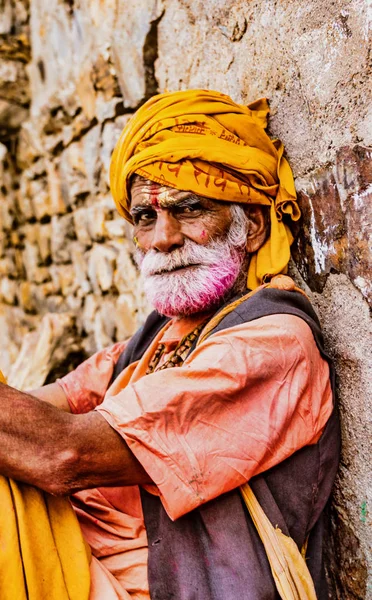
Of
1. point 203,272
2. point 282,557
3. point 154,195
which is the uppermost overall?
point 154,195

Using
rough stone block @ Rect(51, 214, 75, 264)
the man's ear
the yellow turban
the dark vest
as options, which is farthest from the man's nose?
rough stone block @ Rect(51, 214, 75, 264)

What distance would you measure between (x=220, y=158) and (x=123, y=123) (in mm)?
1682

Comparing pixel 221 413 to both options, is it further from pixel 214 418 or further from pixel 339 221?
pixel 339 221

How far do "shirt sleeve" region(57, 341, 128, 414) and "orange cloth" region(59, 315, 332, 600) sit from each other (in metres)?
0.68

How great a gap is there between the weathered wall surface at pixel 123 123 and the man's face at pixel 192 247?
0.68ft

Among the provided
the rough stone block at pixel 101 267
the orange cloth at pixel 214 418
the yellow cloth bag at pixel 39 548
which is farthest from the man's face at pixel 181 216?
the rough stone block at pixel 101 267

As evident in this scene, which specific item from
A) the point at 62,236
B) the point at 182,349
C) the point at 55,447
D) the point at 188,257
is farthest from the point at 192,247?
the point at 62,236

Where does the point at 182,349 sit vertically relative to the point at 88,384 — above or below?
above

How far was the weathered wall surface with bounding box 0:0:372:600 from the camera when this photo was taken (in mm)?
1435

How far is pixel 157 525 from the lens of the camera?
1.43 metres

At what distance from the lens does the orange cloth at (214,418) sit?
4.22ft

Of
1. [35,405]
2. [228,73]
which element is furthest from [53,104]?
[35,405]

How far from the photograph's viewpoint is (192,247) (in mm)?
1761

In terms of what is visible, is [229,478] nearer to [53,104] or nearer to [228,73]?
[228,73]
